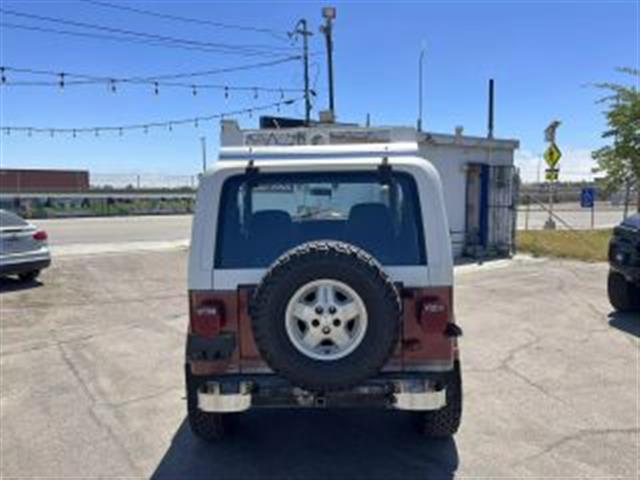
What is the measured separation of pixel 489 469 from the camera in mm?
4203

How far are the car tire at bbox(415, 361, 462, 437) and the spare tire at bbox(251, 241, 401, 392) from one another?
0.92 m

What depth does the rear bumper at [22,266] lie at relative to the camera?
11664mm

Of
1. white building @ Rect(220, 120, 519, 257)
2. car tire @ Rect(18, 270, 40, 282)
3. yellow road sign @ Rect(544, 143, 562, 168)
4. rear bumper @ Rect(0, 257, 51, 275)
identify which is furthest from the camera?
yellow road sign @ Rect(544, 143, 562, 168)

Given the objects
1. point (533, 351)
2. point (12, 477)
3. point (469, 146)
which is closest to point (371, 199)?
point (12, 477)

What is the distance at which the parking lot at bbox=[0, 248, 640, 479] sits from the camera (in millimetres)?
4297

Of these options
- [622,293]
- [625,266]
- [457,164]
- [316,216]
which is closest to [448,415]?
[316,216]

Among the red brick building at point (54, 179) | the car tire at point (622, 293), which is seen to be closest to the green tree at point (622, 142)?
the car tire at point (622, 293)

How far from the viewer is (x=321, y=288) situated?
369 centimetres

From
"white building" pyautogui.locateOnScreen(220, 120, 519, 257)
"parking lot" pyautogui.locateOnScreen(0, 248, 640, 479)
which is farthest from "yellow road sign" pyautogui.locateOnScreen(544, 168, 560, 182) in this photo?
"parking lot" pyautogui.locateOnScreen(0, 248, 640, 479)

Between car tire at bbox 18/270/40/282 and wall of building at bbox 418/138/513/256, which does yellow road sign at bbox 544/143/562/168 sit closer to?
wall of building at bbox 418/138/513/256

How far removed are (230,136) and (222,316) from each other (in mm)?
2779

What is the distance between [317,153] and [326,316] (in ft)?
3.72

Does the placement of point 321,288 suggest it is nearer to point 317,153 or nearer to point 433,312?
point 433,312

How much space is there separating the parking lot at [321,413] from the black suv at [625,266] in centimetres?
37
